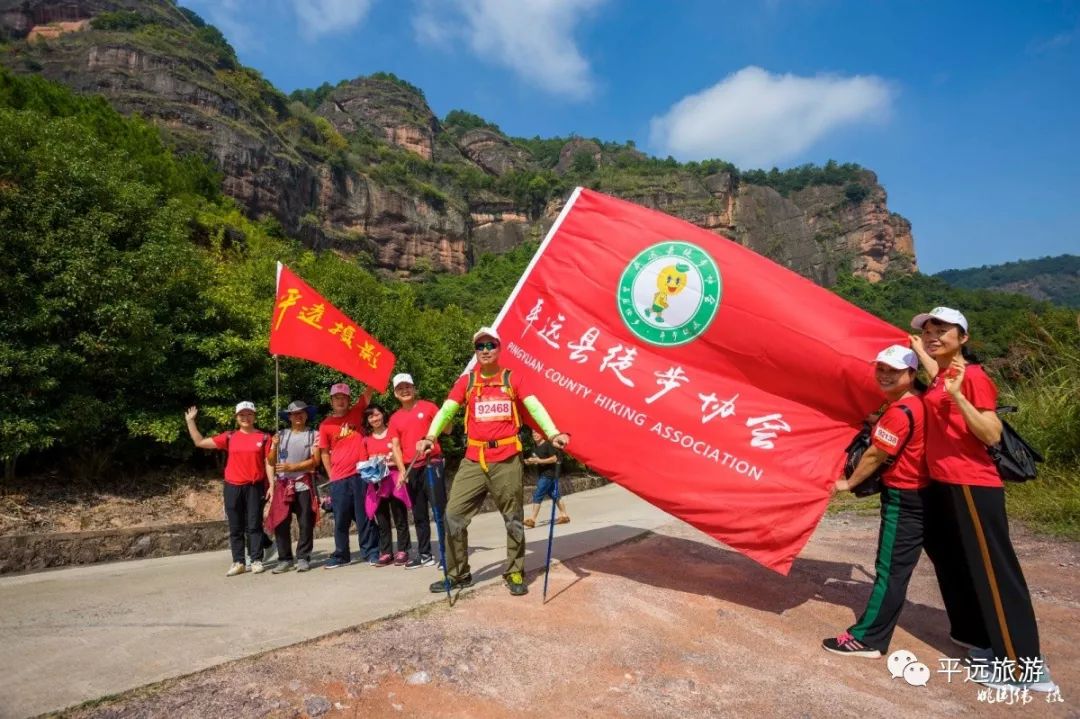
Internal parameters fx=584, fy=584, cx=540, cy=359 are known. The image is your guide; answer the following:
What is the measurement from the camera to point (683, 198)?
10050cm

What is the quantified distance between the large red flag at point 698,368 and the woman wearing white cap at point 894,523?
0.50m

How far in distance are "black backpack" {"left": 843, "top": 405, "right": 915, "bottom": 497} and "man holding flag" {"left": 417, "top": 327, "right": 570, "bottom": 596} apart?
1.94 m

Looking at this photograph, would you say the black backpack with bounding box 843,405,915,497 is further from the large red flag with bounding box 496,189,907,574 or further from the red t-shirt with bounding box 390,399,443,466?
the red t-shirt with bounding box 390,399,443,466

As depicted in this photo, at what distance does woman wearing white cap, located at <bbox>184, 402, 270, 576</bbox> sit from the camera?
545cm

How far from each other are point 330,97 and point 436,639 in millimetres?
127689

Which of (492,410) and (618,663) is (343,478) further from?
(618,663)

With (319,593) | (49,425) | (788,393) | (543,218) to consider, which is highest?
(543,218)

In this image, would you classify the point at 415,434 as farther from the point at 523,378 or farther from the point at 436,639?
the point at 436,639

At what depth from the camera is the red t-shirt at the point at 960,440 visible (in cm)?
310

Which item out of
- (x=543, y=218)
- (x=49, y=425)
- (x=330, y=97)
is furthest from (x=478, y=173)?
(x=49, y=425)

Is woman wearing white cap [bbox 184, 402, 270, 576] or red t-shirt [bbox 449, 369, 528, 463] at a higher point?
red t-shirt [bbox 449, 369, 528, 463]

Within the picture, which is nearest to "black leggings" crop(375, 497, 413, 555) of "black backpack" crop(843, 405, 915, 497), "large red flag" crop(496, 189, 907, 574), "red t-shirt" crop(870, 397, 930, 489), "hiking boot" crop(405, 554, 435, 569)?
"hiking boot" crop(405, 554, 435, 569)

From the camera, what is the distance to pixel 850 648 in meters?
3.44

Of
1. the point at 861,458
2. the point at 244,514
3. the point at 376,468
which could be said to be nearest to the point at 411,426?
the point at 376,468
